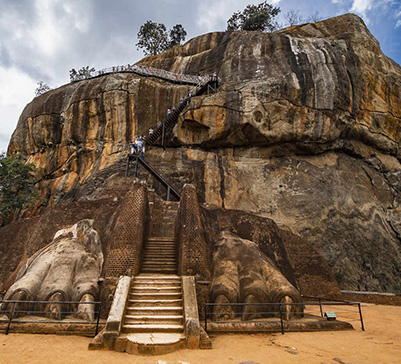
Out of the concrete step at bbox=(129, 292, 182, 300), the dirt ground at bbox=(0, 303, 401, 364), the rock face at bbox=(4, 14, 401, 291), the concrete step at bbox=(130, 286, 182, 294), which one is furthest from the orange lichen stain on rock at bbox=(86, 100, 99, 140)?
the dirt ground at bbox=(0, 303, 401, 364)

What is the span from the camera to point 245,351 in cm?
555

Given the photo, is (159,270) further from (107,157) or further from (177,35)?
(177,35)

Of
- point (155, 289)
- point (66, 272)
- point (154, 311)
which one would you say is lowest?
point (154, 311)

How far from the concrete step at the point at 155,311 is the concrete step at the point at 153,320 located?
161mm

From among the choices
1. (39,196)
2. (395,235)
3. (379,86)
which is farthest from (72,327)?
(379,86)

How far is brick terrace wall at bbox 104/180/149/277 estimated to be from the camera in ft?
25.5

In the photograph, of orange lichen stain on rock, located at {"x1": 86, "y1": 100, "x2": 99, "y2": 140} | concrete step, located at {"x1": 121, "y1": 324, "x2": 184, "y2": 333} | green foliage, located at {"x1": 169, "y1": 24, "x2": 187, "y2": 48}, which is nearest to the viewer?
concrete step, located at {"x1": 121, "y1": 324, "x2": 184, "y2": 333}

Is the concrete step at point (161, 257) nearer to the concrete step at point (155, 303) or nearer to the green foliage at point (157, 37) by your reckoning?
the concrete step at point (155, 303)

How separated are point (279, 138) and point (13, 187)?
18605 millimetres

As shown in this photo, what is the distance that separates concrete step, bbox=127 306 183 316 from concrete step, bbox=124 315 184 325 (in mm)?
161

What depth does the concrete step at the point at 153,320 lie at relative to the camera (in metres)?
6.26

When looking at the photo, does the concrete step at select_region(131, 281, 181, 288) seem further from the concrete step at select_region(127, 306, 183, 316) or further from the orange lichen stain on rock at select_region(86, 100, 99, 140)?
the orange lichen stain on rock at select_region(86, 100, 99, 140)

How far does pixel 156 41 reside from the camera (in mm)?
36906

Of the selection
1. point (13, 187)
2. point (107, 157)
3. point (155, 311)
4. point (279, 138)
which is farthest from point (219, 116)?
point (155, 311)
